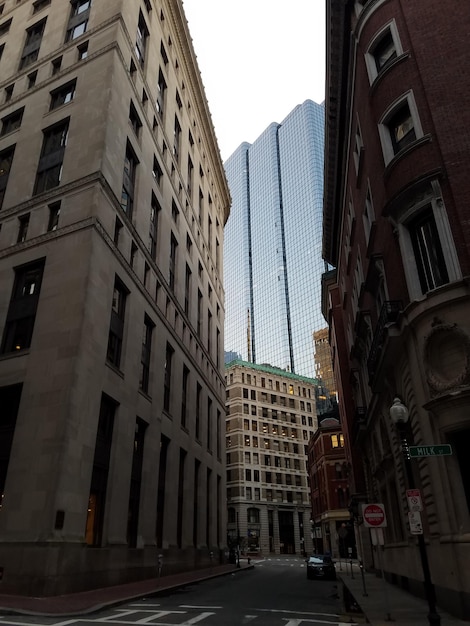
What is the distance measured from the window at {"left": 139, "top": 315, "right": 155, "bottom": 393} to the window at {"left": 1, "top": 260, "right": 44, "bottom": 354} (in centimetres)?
840

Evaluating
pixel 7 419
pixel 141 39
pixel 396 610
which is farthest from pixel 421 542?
pixel 141 39

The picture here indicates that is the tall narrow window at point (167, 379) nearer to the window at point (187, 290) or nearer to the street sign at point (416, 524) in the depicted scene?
the window at point (187, 290)

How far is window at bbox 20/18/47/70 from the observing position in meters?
38.7

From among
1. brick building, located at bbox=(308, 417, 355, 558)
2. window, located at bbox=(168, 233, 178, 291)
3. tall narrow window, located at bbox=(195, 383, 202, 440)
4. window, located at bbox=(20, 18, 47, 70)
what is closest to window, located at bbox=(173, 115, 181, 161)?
window, located at bbox=(168, 233, 178, 291)

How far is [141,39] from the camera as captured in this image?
40500 millimetres

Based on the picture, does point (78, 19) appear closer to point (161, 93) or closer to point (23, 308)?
point (161, 93)

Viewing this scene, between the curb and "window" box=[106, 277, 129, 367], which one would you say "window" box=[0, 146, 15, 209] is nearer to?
"window" box=[106, 277, 129, 367]

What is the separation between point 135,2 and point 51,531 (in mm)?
39444

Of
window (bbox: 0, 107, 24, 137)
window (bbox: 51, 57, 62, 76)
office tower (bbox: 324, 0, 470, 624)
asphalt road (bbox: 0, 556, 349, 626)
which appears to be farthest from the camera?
window (bbox: 51, 57, 62, 76)

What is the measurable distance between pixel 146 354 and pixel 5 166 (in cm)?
1671

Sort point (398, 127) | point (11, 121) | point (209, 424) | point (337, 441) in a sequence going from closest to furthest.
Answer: point (398, 127) < point (11, 121) < point (209, 424) < point (337, 441)

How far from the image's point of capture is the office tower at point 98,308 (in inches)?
819

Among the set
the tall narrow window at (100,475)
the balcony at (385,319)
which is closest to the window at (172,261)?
the tall narrow window at (100,475)

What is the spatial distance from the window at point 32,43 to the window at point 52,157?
10.7 meters
